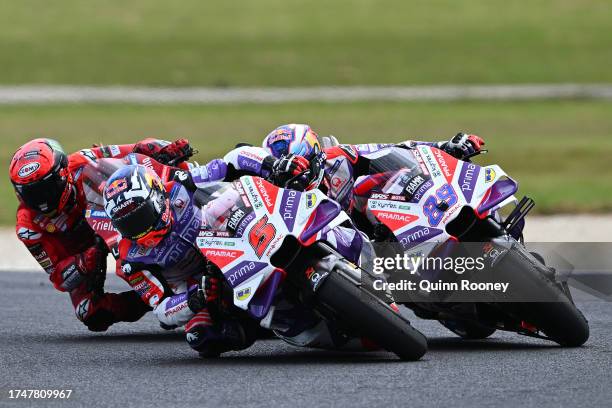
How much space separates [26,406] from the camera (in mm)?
6070

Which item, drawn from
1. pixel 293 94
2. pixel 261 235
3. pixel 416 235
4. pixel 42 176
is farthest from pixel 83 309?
pixel 293 94

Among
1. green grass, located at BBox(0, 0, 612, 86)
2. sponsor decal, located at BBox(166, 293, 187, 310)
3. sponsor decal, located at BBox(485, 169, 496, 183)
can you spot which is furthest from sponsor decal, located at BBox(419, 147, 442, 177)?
green grass, located at BBox(0, 0, 612, 86)

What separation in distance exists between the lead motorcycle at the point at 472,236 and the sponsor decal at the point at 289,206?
78 cm

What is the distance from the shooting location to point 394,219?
304 inches

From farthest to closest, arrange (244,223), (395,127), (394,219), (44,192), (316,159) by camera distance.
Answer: (395,127), (44,192), (316,159), (394,219), (244,223)

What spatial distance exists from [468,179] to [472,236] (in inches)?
14.8

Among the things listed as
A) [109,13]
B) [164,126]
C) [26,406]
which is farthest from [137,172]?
[109,13]

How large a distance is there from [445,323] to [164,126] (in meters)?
23.0

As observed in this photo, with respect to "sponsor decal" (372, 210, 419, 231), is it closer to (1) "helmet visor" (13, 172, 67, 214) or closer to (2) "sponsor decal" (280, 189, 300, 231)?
(2) "sponsor decal" (280, 189, 300, 231)

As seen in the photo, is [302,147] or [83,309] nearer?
[302,147]

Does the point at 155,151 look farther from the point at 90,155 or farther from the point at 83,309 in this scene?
the point at 83,309

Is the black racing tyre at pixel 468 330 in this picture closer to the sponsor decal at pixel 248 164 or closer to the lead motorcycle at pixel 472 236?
the lead motorcycle at pixel 472 236

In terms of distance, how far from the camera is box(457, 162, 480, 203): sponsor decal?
301 inches

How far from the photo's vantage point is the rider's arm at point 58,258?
920 cm
